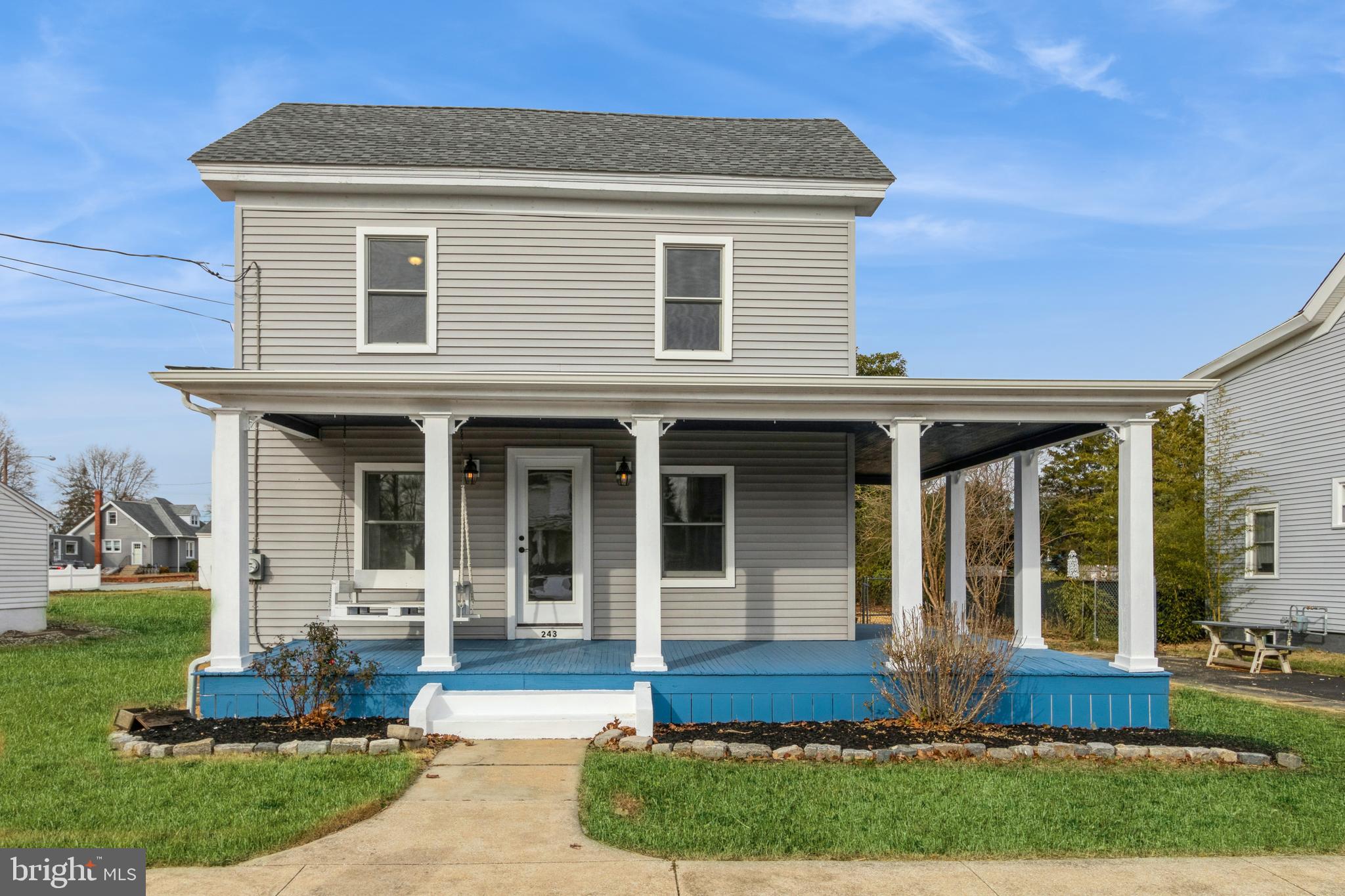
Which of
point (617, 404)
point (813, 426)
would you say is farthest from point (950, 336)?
point (617, 404)

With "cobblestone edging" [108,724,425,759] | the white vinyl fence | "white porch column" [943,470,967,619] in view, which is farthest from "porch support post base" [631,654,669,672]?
the white vinyl fence

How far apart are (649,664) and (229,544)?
379 cm

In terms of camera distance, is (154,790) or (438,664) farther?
(438,664)

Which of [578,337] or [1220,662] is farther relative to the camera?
[1220,662]

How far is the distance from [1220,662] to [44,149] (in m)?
20.8

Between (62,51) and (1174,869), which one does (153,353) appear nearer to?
(62,51)

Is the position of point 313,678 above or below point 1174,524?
below

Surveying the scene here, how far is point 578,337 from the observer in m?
10.4

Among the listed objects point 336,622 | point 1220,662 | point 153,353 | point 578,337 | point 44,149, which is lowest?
point 1220,662

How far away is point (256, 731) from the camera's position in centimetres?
768

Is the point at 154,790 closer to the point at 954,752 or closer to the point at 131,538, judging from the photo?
the point at 954,752

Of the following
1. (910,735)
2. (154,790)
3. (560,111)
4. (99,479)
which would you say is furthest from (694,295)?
(99,479)

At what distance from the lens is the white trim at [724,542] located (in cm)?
1045

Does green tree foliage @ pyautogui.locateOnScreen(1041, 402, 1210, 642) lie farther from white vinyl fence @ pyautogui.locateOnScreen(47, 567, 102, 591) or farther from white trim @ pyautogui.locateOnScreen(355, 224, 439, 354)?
white vinyl fence @ pyautogui.locateOnScreen(47, 567, 102, 591)
